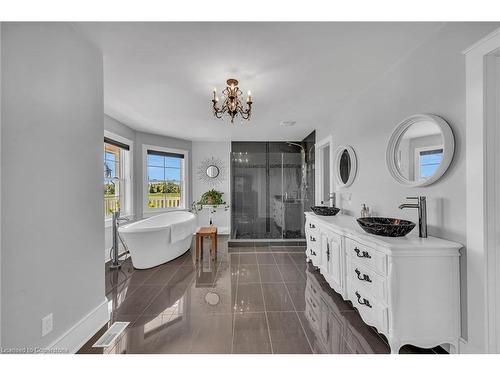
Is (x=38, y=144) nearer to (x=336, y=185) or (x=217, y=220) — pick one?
(x=336, y=185)

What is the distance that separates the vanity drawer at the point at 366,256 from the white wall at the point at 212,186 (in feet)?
13.3

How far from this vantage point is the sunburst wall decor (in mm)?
5844

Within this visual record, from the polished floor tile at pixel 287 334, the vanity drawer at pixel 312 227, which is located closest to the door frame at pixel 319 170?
the vanity drawer at pixel 312 227

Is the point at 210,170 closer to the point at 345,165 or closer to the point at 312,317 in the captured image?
the point at 345,165

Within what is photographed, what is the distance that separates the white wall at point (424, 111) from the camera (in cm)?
153

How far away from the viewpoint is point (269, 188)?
17.6 ft

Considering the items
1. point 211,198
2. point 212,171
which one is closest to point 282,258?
point 211,198

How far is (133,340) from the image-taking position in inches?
69.3

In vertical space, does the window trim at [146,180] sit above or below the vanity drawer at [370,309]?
above

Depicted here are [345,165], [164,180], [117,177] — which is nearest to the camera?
[345,165]

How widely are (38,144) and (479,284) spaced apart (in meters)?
2.86

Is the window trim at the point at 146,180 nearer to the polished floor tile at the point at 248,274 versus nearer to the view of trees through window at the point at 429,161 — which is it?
the polished floor tile at the point at 248,274

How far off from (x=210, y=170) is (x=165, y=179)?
1.14 m

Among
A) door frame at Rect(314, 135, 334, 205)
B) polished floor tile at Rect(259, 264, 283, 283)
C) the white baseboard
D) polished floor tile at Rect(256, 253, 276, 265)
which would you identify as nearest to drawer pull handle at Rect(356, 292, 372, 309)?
polished floor tile at Rect(259, 264, 283, 283)
